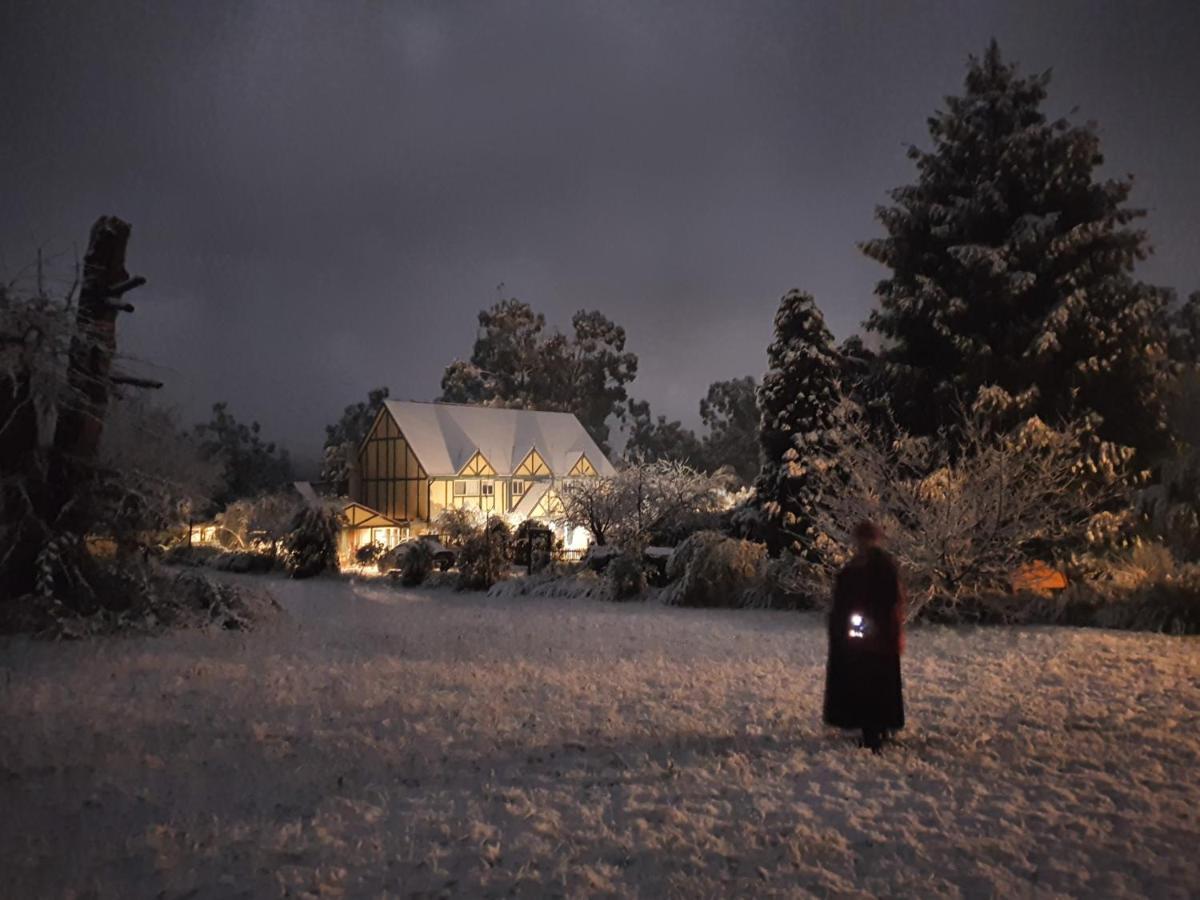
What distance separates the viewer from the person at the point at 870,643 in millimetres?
6473

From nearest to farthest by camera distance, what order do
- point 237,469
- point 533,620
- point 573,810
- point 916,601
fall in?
1. point 573,810
2. point 916,601
3. point 533,620
4. point 237,469

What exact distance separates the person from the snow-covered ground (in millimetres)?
287

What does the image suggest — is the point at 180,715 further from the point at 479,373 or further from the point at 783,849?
the point at 479,373

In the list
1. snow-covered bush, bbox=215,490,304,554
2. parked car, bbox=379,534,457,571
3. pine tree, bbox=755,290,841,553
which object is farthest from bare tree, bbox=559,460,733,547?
snow-covered bush, bbox=215,490,304,554

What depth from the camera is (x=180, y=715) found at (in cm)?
748

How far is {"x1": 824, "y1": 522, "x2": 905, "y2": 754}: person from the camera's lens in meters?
6.47

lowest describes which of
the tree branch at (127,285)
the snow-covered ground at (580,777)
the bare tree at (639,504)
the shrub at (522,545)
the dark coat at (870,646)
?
the snow-covered ground at (580,777)

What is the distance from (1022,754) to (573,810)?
11.3 ft

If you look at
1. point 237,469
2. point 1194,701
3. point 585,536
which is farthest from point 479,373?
point 1194,701

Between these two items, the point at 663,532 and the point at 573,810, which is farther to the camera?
the point at 663,532

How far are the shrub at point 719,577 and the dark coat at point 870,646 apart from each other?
10028 mm

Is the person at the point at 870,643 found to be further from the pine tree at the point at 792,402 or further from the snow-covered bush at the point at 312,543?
the snow-covered bush at the point at 312,543

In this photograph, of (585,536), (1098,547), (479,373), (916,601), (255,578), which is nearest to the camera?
(916,601)

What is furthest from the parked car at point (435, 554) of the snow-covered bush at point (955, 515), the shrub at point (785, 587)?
the snow-covered bush at point (955, 515)
